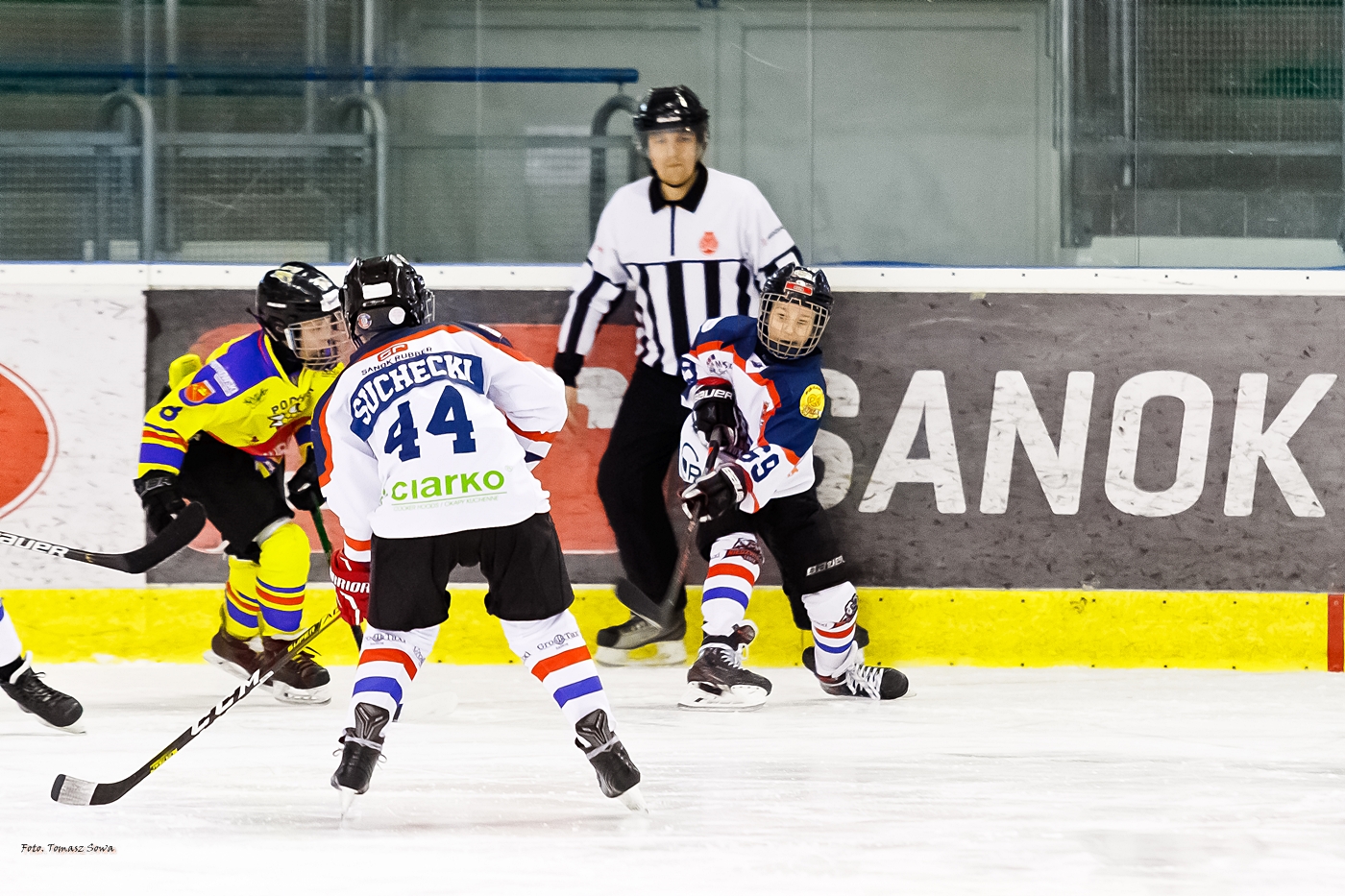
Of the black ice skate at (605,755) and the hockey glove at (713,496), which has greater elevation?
the hockey glove at (713,496)

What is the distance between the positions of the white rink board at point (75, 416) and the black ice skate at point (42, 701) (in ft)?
2.76

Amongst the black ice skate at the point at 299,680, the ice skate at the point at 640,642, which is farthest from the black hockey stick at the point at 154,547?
the ice skate at the point at 640,642

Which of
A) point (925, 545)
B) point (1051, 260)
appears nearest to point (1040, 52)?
point (1051, 260)

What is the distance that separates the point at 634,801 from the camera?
2260 mm

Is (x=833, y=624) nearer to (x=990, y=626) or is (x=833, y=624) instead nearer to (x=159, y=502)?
(x=990, y=626)

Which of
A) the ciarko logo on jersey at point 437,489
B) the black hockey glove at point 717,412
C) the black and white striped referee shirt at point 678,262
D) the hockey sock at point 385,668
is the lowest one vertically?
the hockey sock at point 385,668

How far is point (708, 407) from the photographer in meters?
3.31

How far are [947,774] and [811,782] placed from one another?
0.26 metres

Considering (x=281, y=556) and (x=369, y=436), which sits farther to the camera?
(x=281, y=556)

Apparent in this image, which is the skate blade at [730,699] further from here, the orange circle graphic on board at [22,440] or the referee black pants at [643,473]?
the orange circle graphic on board at [22,440]

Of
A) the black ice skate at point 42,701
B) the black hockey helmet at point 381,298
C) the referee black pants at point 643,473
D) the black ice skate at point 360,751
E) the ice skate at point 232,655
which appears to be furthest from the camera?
the referee black pants at point 643,473

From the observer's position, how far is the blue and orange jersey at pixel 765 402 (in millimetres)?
3338

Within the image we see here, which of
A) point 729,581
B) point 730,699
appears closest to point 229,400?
point 729,581

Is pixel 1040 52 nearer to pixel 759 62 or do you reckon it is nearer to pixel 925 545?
pixel 759 62
